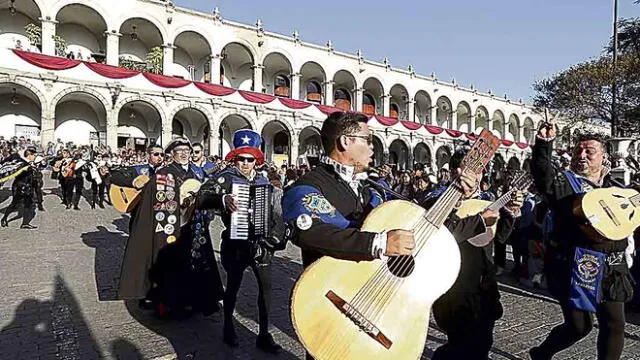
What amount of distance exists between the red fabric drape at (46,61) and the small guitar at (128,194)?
20610 mm

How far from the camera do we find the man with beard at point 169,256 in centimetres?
506

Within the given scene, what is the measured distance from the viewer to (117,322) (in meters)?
5.17

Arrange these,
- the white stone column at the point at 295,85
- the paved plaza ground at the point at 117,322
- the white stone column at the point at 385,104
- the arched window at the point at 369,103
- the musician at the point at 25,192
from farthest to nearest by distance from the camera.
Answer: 1. the arched window at the point at 369,103
2. the white stone column at the point at 385,104
3. the white stone column at the point at 295,85
4. the musician at the point at 25,192
5. the paved plaza ground at the point at 117,322

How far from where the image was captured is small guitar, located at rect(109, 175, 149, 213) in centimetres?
598

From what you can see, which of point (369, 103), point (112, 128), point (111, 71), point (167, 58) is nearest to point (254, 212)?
point (112, 128)

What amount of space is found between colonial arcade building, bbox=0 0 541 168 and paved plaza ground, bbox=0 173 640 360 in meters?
18.1

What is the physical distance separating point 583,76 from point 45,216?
29451 millimetres

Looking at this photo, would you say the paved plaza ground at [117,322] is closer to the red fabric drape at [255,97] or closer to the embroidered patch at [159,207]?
the embroidered patch at [159,207]

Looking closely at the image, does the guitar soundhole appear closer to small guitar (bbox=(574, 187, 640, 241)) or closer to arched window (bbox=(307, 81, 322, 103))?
small guitar (bbox=(574, 187, 640, 241))

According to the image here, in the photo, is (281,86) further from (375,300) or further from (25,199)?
(375,300)

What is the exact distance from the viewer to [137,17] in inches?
1097

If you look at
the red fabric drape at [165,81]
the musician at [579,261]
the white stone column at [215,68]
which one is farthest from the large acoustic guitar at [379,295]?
the white stone column at [215,68]

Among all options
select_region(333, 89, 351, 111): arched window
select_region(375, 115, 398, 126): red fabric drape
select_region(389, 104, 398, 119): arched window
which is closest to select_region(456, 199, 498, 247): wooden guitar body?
select_region(375, 115, 398, 126): red fabric drape

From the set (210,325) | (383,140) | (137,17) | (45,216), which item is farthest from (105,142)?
(210,325)
